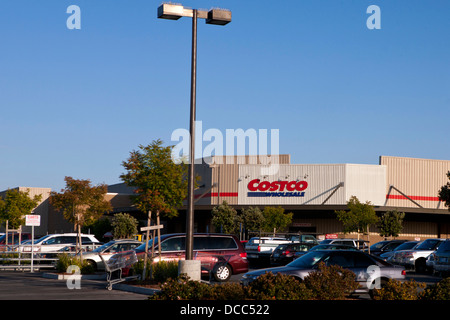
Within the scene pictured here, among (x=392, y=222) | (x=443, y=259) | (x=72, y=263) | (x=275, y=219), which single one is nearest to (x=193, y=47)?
(x=72, y=263)

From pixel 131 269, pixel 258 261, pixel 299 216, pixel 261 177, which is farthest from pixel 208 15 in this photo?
pixel 299 216

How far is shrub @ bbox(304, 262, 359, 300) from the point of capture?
1392 centimetres

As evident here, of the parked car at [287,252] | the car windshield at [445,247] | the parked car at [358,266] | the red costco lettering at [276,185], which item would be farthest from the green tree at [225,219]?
the parked car at [358,266]

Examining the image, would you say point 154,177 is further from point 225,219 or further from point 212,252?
point 225,219

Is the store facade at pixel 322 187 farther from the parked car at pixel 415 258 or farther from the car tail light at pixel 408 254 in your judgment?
the car tail light at pixel 408 254

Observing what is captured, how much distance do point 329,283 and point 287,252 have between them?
19.0m

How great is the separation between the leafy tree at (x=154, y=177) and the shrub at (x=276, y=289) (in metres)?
12.4

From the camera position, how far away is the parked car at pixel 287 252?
108ft

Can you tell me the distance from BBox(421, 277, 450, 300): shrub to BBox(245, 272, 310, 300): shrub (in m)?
2.36

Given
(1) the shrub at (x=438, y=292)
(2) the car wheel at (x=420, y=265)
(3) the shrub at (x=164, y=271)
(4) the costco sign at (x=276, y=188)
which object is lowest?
(2) the car wheel at (x=420, y=265)

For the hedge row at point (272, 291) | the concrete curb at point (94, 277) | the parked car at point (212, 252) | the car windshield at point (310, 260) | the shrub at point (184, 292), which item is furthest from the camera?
the parked car at point (212, 252)
